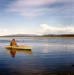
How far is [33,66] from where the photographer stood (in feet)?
24.3

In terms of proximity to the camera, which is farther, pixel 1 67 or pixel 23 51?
pixel 23 51

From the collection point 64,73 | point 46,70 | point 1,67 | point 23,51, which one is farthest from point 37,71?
point 23,51

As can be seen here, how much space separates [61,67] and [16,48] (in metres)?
5.53

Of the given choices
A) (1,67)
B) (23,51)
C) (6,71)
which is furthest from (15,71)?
(23,51)

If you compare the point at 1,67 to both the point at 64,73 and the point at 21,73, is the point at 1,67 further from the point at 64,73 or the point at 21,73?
the point at 64,73

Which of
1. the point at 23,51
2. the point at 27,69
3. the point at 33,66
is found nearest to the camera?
the point at 27,69

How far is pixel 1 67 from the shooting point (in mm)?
7324

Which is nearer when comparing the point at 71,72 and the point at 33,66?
the point at 71,72

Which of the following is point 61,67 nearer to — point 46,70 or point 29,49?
point 46,70

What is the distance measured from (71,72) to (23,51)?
594 centimetres

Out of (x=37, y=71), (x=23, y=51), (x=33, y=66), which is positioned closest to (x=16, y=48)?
(x=23, y=51)

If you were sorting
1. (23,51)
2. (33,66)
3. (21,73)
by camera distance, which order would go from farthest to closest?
1. (23,51)
2. (33,66)
3. (21,73)

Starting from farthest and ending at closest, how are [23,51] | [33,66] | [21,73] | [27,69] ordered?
[23,51] → [33,66] → [27,69] → [21,73]

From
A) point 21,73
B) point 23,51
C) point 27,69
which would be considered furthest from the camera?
point 23,51
